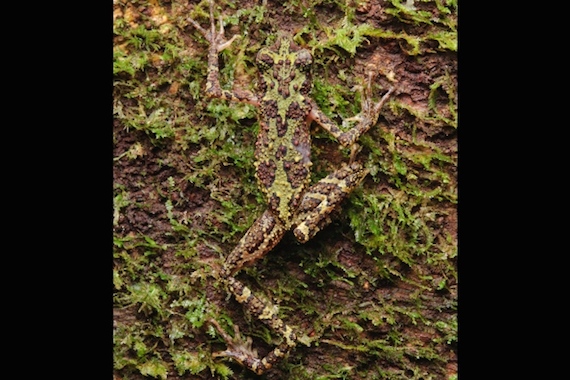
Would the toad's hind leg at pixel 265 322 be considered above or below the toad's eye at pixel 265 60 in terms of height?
below

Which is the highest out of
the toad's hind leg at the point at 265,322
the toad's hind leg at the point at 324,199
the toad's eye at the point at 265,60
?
the toad's eye at the point at 265,60

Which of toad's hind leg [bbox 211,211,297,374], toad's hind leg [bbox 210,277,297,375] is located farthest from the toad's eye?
toad's hind leg [bbox 210,277,297,375]

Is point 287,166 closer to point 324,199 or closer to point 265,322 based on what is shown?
point 324,199

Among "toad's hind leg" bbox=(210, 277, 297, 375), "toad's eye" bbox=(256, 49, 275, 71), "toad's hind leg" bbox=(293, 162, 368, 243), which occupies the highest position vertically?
"toad's eye" bbox=(256, 49, 275, 71)

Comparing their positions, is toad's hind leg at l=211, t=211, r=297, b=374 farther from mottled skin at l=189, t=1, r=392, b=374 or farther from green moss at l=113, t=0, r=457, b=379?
green moss at l=113, t=0, r=457, b=379

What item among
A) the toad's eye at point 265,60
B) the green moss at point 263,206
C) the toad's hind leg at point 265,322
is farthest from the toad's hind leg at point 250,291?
the toad's eye at point 265,60

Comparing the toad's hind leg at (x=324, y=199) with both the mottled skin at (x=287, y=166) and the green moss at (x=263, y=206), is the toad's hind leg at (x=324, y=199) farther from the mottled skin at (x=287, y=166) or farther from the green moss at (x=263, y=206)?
the green moss at (x=263, y=206)
